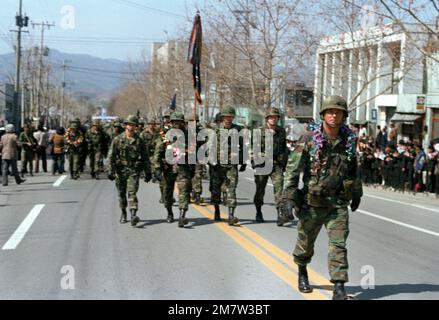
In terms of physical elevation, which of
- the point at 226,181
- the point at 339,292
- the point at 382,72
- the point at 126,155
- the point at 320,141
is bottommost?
the point at 339,292

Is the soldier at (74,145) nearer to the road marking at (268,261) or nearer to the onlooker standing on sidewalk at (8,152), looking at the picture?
the onlooker standing on sidewalk at (8,152)

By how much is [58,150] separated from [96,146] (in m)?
1.62

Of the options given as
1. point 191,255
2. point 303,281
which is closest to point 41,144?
point 191,255

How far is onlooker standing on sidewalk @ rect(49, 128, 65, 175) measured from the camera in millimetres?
23208

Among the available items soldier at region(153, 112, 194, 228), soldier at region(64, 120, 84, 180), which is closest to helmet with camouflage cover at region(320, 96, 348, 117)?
soldier at region(153, 112, 194, 228)

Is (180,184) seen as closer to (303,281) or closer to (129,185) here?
(129,185)

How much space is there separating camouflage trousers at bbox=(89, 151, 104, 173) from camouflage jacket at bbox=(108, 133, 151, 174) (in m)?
10.9

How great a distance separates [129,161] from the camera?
11727 mm

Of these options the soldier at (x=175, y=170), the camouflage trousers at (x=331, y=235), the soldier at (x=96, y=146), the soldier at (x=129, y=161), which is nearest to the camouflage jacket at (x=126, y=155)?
the soldier at (x=129, y=161)

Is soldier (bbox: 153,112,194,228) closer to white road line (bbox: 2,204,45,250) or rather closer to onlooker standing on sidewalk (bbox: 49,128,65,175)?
white road line (bbox: 2,204,45,250)

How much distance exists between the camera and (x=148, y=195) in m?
16.9

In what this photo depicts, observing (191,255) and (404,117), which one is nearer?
(191,255)

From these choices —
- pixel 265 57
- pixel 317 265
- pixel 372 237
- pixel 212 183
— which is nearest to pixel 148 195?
pixel 212 183

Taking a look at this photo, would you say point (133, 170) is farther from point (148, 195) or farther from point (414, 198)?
point (414, 198)
